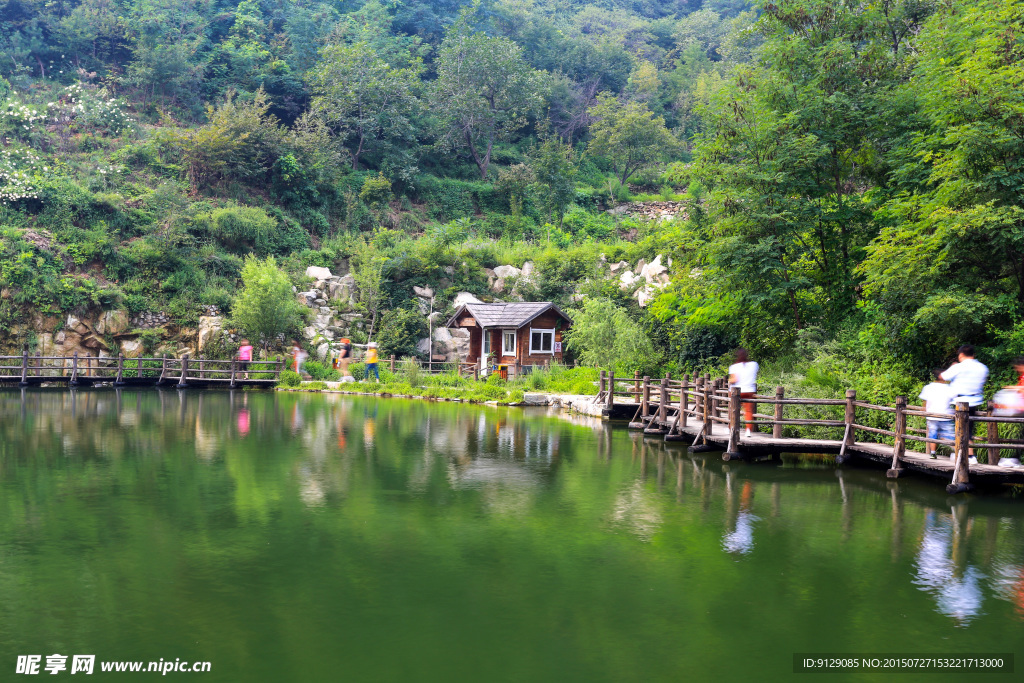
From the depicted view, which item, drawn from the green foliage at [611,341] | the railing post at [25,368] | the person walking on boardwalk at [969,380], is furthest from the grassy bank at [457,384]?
the person walking on boardwalk at [969,380]

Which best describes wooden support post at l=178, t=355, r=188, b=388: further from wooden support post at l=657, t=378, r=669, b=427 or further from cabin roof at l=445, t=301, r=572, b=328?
wooden support post at l=657, t=378, r=669, b=427

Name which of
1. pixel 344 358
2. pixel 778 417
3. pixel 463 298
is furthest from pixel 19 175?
pixel 778 417

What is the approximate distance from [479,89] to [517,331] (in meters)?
24.0

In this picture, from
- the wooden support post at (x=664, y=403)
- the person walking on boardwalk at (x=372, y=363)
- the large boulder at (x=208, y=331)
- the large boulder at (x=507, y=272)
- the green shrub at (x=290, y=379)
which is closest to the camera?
the wooden support post at (x=664, y=403)

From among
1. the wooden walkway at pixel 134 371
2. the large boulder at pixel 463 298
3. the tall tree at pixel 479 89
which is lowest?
the wooden walkway at pixel 134 371

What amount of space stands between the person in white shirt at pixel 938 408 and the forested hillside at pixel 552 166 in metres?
1.47

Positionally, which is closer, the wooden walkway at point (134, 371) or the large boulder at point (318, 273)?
the wooden walkway at point (134, 371)

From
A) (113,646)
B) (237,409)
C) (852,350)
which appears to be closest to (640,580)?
(113,646)

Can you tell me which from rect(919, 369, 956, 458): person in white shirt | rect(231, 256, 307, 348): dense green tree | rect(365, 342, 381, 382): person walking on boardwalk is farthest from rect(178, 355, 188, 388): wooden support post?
rect(919, 369, 956, 458): person in white shirt

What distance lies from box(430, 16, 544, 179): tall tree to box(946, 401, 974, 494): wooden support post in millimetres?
43123

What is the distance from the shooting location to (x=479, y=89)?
51312 millimetres

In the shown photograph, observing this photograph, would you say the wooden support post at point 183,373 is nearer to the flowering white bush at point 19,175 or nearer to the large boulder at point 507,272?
the flowering white bush at point 19,175

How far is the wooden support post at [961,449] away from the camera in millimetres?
11414

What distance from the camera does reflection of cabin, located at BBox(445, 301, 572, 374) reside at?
33656mm
